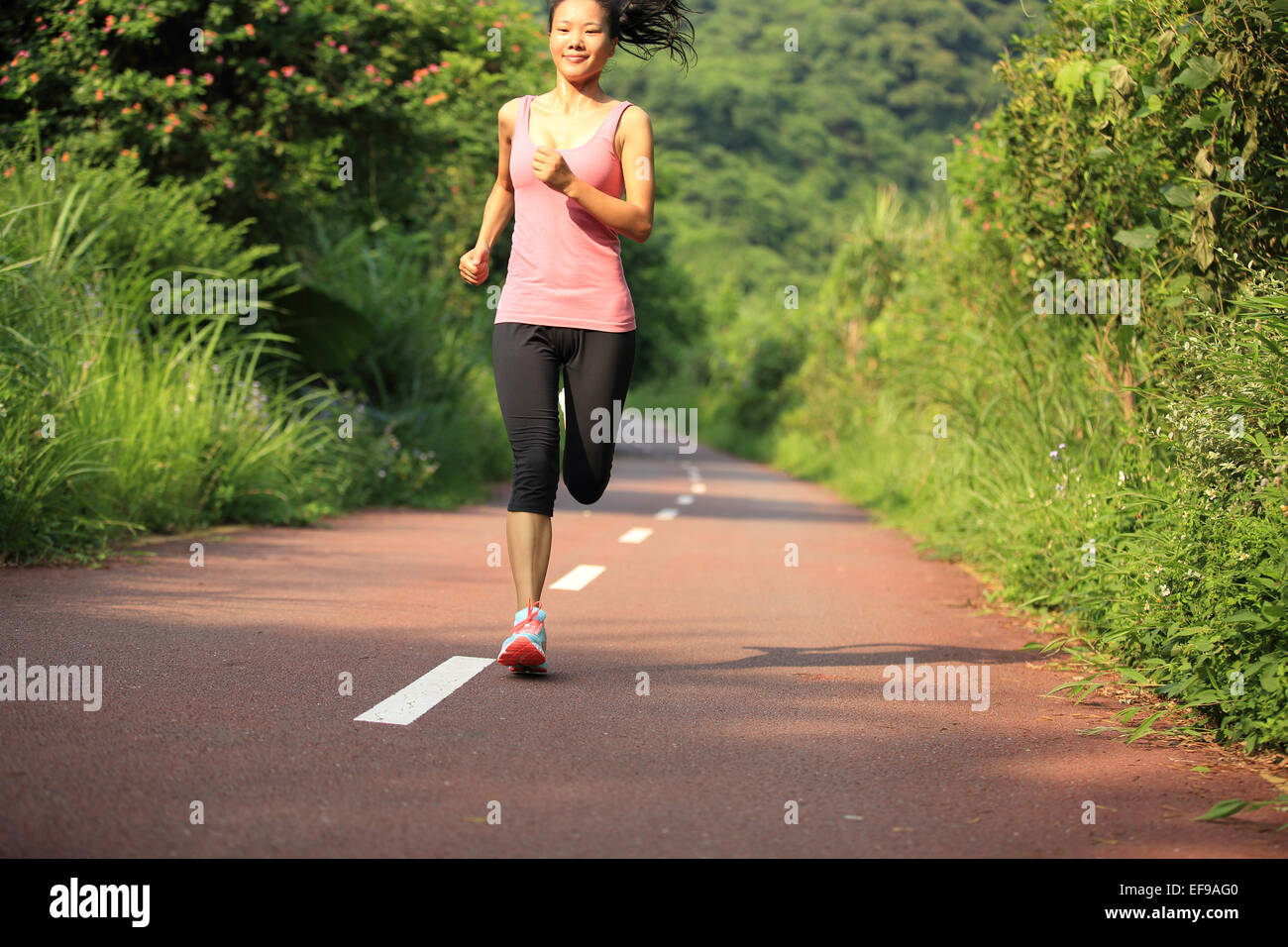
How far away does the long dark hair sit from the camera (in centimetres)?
555

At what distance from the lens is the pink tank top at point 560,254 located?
5273 millimetres

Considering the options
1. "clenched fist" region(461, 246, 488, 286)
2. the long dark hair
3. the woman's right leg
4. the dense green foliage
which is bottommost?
the woman's right leg

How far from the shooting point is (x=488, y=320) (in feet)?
77.1

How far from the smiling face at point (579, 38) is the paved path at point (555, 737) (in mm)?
2230

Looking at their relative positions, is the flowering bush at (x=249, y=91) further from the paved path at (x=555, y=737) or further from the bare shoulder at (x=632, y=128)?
the bare shoulder at (x=632, y=128)

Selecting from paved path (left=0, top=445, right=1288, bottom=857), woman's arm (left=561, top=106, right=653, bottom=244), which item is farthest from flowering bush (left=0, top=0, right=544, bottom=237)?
woman's arm (left=561, top=106, right=653, bottom=244)

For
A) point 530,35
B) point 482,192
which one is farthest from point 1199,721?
point 482,192

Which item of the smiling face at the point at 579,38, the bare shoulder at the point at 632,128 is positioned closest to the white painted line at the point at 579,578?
the bare shoulder at the point at 632,128

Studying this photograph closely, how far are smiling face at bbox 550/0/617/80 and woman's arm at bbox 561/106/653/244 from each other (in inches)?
9.0

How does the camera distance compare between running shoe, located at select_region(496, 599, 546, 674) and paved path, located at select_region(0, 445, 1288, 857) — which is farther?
running shoe, located at select_region(496, 599, 546, 674)

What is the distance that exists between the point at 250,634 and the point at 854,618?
10.3 feet

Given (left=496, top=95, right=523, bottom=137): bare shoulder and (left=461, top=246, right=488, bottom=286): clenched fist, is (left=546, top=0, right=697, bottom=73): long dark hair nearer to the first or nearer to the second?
(left=496, top=95, right=523, bottom=137): bare shoulder

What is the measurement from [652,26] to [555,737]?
2.94m

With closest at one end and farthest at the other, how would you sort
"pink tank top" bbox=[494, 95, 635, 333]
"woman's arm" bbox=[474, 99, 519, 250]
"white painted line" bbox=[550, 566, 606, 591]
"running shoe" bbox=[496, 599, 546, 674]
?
"running shoe" bbox=[496, 599, 546, 674]
"pink tank top" bbox=[494, 95, 635, 333]
"woman's arm" bbox=[474, 99, 519, 250]
"white painted line" bbox=[550, 566, 606, 591]
